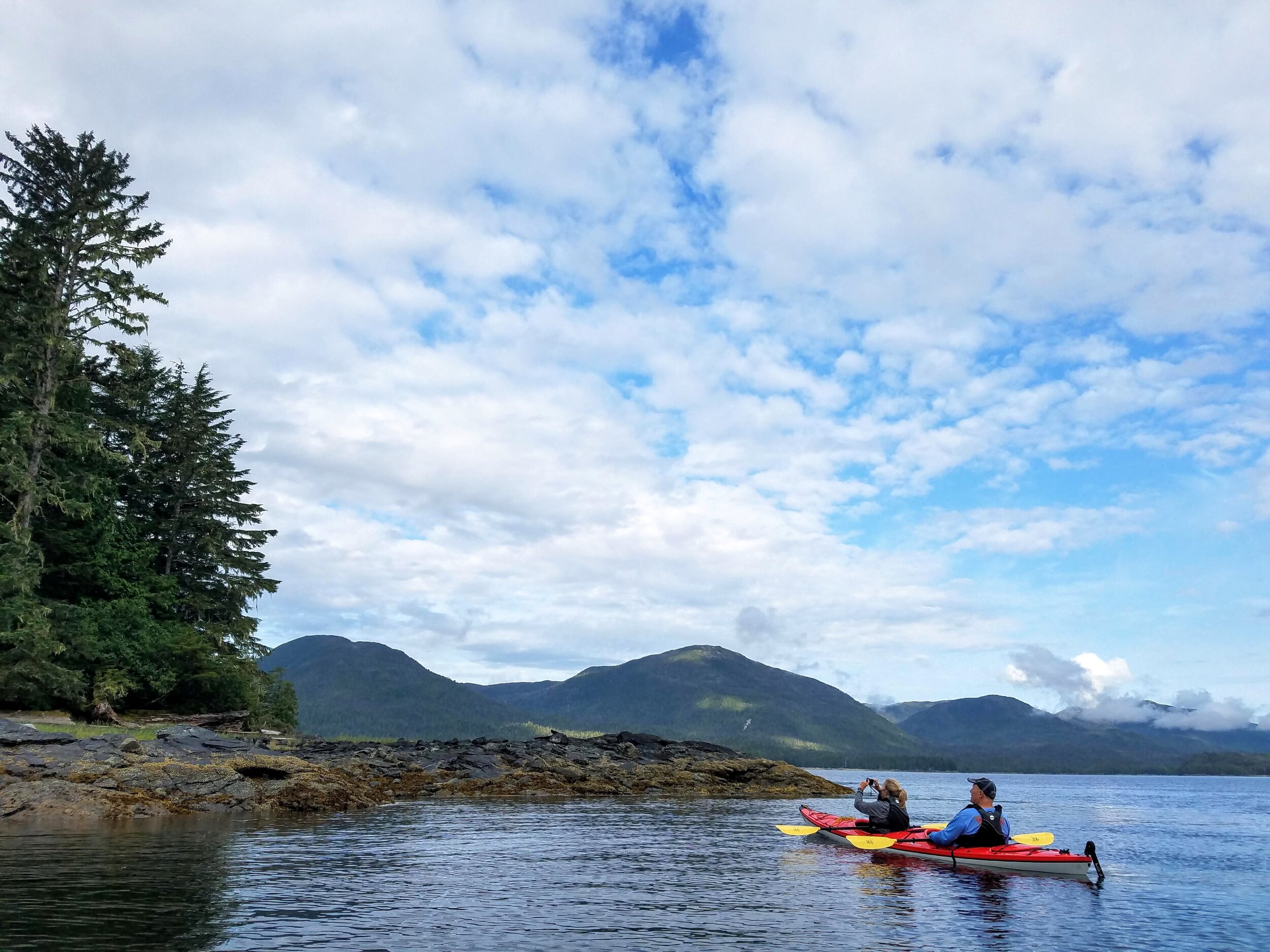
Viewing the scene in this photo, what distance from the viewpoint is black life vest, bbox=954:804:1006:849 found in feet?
88.2

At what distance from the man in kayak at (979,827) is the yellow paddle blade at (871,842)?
2713 millimetres

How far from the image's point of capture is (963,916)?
20.0 meters

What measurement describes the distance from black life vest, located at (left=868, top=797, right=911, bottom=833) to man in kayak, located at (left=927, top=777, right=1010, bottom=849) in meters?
3.93

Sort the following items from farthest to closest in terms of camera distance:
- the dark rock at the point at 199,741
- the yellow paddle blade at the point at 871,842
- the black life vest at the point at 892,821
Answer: the dark rock at the point at 199,741 → the black life vest at the point at 892,821 → the yellow paddle blade at the point at 871,842

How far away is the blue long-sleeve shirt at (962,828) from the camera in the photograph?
89.1 ft

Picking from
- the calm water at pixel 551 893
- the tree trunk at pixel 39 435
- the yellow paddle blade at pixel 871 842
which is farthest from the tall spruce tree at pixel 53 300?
the yellow paddle blade at pixel 871 842

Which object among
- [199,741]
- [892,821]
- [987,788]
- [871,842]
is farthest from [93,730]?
[987,788]

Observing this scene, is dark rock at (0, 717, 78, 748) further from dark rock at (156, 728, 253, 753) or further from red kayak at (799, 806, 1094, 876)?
red kayak at (799, 806, 1094, 876)

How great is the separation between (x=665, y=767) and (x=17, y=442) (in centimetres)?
5017

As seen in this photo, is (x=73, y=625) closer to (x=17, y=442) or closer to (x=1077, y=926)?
(x=17, y=442)

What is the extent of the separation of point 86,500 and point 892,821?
50.9 metres

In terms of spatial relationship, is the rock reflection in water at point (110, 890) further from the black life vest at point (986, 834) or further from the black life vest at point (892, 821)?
the black life vest at point (892, 821)

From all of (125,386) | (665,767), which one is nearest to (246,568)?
(125,386)

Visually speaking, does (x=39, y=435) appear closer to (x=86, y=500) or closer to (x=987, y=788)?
(x=86, y=500)
